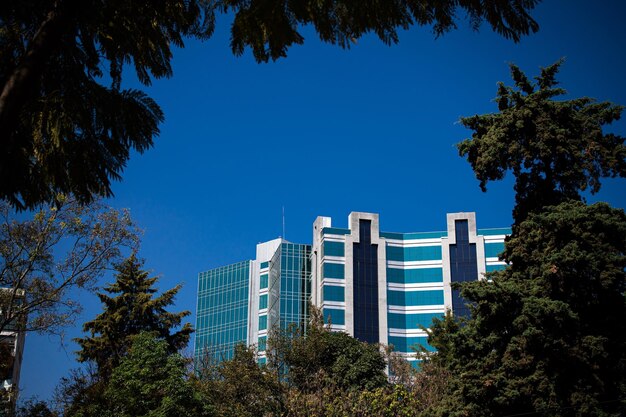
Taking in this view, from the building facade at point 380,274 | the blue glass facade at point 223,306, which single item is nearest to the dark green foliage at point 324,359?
the building facade at point 380,274

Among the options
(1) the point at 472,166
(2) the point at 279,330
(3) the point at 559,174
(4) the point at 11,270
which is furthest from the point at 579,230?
(2) the point at 279,330

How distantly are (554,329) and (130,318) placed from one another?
24720 mm

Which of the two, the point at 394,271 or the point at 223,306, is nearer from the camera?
the point at 394,271

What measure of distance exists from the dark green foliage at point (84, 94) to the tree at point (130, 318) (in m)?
34.1

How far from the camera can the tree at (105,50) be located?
3.59m

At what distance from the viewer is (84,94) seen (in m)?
3.93

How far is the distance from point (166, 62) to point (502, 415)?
19.4m

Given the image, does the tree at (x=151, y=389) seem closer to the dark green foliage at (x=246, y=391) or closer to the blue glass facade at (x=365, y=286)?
the dark green foliage at (x=246, y=391)

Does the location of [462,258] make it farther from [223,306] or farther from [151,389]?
[151,389]

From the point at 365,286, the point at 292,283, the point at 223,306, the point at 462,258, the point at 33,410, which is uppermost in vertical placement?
the point at 462,258

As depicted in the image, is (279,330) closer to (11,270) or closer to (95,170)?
(11,270)

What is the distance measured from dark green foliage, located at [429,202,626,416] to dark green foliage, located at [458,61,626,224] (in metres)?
1.21

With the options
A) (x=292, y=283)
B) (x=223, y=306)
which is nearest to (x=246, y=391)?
(x=292, y=283)

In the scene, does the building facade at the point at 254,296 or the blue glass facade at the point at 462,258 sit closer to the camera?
the blue glass facade at the point at 462,258
